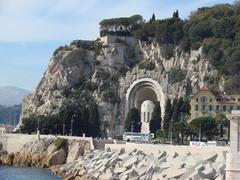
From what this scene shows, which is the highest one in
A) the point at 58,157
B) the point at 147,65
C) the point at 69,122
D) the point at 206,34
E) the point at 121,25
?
the point at 121,25

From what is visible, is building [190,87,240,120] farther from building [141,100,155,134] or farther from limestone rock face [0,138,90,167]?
limestone rock face [0,138,90,167]

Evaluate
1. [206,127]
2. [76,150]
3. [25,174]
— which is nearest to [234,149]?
[25,174]

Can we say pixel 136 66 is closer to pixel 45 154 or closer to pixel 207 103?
pixel 207 103

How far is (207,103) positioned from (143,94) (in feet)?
43.5

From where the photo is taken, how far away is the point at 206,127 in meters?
61.6

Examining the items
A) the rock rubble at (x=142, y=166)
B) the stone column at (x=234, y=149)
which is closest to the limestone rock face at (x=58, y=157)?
the rock rubble at (x=142, y=166)

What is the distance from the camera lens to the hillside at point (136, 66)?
76875 mm

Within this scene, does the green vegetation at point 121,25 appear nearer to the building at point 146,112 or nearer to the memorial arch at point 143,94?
the memorial arch at point 143,94

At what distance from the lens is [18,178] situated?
48094 mm

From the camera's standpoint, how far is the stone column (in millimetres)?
22969

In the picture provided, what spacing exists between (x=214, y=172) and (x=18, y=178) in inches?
708

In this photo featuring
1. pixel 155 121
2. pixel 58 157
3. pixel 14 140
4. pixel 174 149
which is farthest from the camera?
pixel 155 121

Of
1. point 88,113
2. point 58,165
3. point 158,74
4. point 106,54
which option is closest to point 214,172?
point 58,165

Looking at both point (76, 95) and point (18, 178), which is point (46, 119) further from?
point (18, 178)
